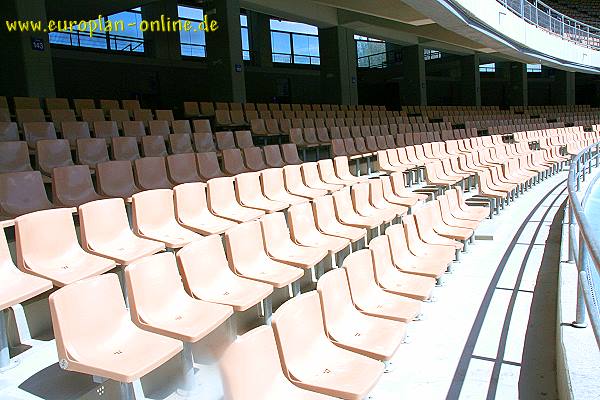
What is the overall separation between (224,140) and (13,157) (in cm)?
264

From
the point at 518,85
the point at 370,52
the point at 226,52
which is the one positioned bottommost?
the point at 518,85

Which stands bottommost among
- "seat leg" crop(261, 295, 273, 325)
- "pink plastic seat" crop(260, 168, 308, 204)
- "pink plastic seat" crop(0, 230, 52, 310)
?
"seat leg" crop(261, 295, 273, 325)

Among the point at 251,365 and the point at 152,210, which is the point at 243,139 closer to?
the point at 152,210

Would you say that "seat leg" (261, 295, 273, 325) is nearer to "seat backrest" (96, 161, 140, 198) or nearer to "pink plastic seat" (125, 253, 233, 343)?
"pink plastic seat" (125, 253, 233, 343)

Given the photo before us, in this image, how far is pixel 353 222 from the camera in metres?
4.12

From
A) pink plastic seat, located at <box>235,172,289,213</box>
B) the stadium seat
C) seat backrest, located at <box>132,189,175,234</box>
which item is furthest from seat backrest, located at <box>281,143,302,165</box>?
seat backrest, located at <box>132,189,175,234</box>

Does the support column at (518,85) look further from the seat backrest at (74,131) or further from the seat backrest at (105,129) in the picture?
the seat backrest at (74,131)

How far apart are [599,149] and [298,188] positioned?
729cm

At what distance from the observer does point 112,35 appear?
13953 millimetres

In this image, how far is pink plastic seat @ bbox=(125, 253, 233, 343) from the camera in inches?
83.6

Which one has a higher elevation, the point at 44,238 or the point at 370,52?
the point at 370,52

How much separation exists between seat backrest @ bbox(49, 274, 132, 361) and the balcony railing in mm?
11495

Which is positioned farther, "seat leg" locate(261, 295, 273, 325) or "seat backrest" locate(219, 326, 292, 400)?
"seat leg" locate(261, 295, 273, 325)

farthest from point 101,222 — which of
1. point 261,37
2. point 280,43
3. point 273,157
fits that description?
point 280,43
